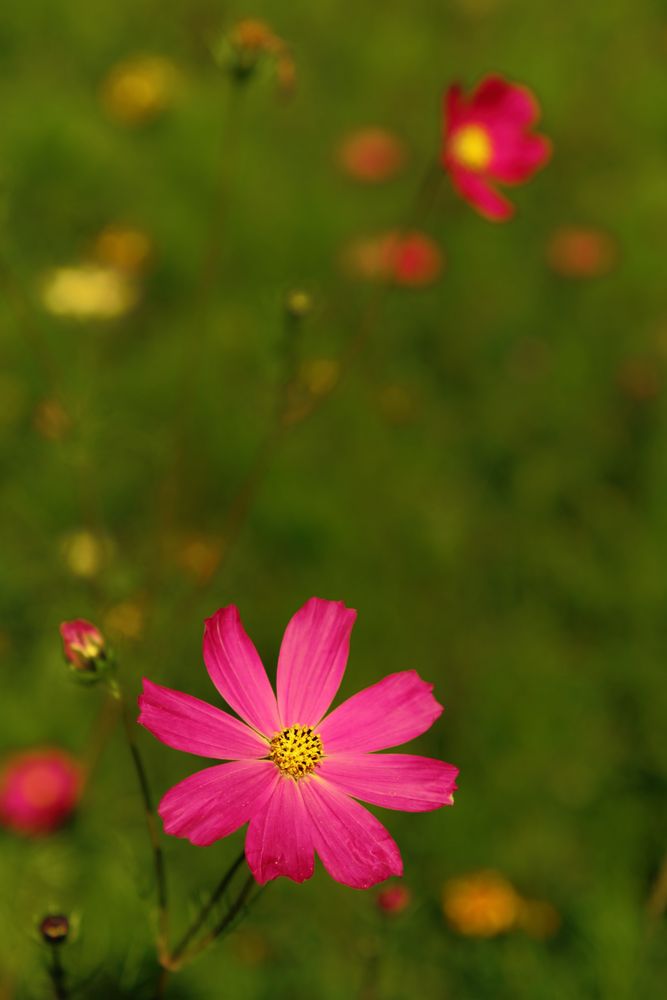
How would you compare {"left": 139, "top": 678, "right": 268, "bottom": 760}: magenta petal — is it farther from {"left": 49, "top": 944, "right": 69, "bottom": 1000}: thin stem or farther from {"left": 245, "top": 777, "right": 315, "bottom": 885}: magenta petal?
{"left": 49, "top": 944, "right": 69, "bottom": 1000}: thin stem

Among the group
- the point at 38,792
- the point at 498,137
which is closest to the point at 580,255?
the point at 498,137

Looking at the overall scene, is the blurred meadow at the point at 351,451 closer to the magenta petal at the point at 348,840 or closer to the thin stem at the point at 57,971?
the thin stem at the point at 57,971

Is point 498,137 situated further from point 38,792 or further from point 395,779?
point 38,792

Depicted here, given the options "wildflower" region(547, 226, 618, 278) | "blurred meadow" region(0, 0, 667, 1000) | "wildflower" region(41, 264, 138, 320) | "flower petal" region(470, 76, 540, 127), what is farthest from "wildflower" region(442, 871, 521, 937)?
"wildflower" region(547, 226, 618, 278)

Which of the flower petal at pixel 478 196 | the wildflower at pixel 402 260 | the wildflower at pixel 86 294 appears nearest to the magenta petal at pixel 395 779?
the flower petal at pixel 478 196

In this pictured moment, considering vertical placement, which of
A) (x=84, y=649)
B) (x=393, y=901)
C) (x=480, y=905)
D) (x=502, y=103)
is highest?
(x=502, y=103)

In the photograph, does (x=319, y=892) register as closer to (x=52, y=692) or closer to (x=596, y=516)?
(x=52, y=692)
